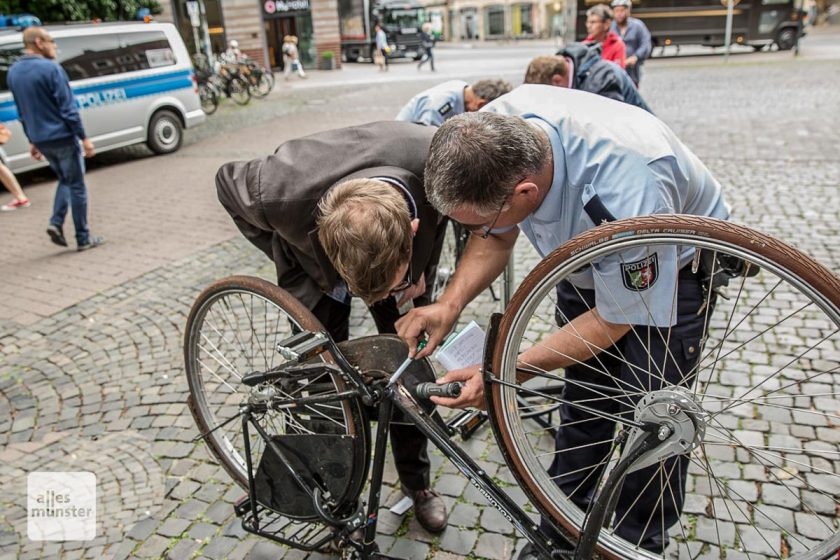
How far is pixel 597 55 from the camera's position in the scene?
5000 mm

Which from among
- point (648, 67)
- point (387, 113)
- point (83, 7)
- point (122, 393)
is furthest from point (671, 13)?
point (122, 393)

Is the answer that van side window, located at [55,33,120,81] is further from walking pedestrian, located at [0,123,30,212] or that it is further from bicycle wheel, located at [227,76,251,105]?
bicycle wheel, located at [227,76,251,105]

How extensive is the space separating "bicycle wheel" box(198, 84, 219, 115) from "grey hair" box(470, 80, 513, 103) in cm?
1300

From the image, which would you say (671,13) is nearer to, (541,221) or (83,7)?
(83,7)

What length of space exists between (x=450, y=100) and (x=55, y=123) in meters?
4.35

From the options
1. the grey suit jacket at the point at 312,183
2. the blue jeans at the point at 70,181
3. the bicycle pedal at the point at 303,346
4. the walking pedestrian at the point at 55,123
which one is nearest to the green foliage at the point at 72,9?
the walking pedestrian at the point at 55,123

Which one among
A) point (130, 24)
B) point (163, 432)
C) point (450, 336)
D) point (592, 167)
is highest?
point (130, 24)

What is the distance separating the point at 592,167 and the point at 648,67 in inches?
770

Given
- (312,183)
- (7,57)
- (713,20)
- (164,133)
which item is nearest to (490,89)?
(312,183)

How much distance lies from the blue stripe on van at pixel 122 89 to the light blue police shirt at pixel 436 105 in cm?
698

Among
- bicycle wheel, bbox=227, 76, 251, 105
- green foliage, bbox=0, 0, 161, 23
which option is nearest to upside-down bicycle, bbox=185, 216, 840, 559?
green foliage, bbox=0, 0, 161, 23

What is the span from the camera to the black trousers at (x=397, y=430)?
249 centimetres

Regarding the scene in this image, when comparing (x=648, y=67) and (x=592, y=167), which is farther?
(x=648, y=67)

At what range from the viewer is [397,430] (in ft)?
8.28
